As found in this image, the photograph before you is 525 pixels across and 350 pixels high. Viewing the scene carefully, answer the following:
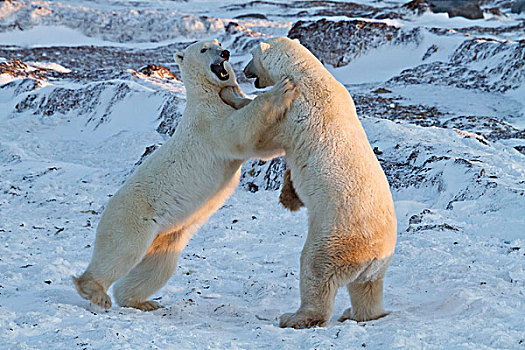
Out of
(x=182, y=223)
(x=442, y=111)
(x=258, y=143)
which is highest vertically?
(x=258, y=143)

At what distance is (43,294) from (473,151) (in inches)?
221

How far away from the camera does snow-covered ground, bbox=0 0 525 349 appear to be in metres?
3.72

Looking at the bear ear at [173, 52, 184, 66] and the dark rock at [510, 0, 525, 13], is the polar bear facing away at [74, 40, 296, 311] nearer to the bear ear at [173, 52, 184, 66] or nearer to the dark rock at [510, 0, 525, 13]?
the bear ear at [173, 52, 184, 66]

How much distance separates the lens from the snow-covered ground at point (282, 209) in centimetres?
372

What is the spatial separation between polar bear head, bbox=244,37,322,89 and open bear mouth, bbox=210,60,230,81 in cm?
19

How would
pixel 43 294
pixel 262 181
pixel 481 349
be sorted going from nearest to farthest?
pixel 481 349 < pixel 43 294 < pixel 262 181

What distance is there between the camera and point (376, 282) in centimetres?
421

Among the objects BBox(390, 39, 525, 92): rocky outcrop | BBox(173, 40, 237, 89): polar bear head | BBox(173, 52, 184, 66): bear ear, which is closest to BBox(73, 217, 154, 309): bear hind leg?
BBox(173, 40, 237, 89): polar bear head

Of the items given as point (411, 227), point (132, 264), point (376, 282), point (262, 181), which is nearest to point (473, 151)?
point (411, 227)

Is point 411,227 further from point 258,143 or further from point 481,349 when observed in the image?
point 481,349

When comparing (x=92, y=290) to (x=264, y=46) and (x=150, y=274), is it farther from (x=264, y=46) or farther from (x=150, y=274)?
(x=264, y=46)

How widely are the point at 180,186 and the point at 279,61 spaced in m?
1.17

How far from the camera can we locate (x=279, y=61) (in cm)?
461

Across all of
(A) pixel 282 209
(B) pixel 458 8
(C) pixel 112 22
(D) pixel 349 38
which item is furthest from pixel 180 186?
(C) pixel 112 22
